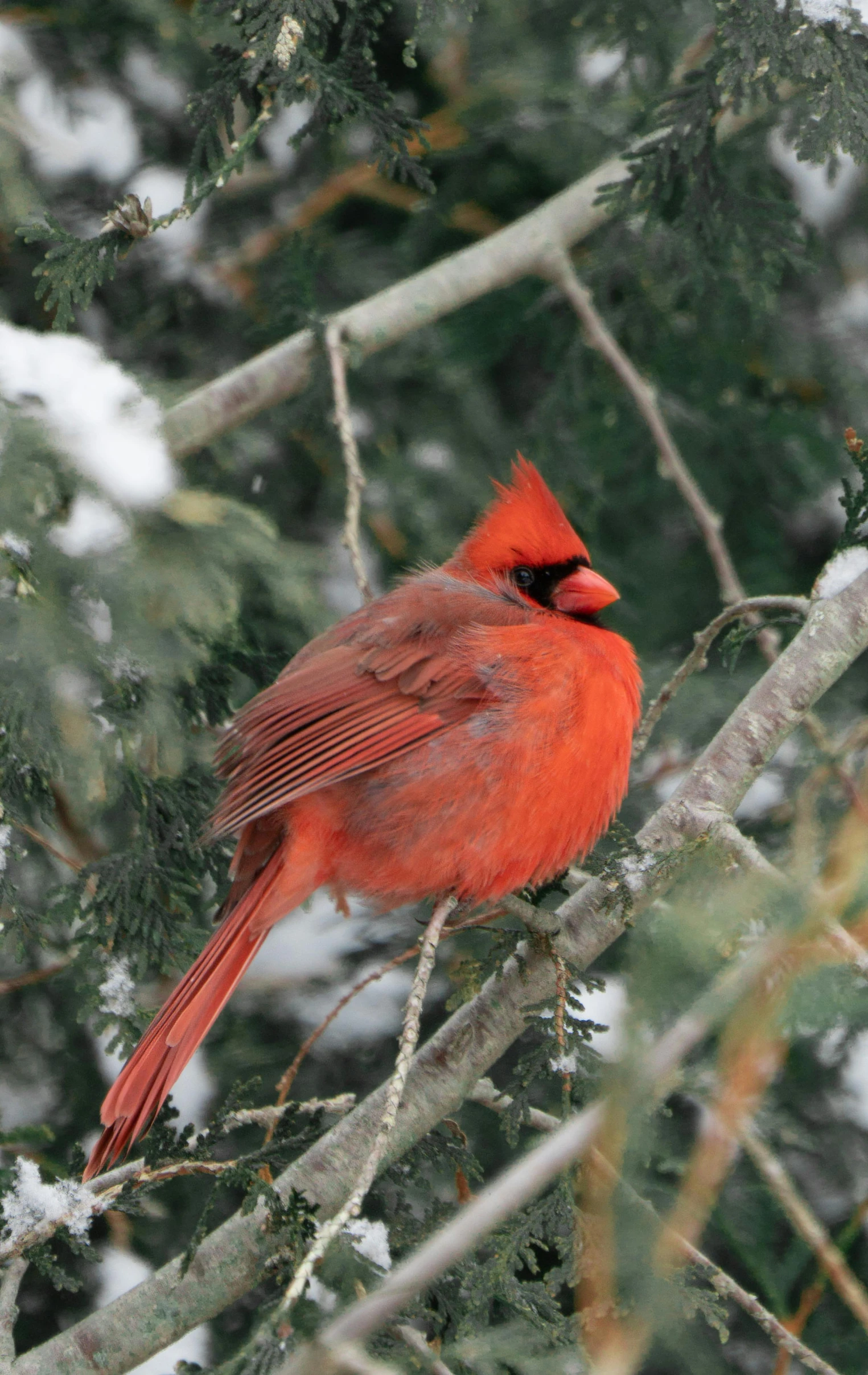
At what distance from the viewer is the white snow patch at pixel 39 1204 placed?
1.93 metres

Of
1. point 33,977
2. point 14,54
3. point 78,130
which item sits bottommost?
point 33,977

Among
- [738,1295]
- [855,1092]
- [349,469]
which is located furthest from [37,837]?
[855,1092]

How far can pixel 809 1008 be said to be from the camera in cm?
120

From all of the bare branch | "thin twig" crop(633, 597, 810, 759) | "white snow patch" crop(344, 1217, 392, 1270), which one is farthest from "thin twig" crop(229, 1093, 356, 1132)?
the bare branch

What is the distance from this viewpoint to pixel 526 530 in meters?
2.74

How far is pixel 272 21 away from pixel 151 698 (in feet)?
3.56

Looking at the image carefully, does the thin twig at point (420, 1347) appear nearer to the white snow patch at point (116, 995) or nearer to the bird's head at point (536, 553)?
the white snow patch at point (116, 995)

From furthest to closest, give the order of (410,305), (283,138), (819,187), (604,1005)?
(819,187), (283,138), (604,1005), (410,305)

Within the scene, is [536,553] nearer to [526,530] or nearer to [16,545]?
[526,530]

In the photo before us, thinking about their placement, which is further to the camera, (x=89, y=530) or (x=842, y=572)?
(x=842, y=572)

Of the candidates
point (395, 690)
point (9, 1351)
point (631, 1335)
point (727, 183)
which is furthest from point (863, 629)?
point (9, 1351)

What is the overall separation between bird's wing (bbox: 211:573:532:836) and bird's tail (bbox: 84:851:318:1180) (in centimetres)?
16

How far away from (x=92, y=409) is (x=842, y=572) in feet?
4.09

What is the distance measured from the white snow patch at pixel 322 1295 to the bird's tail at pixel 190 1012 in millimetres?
352
